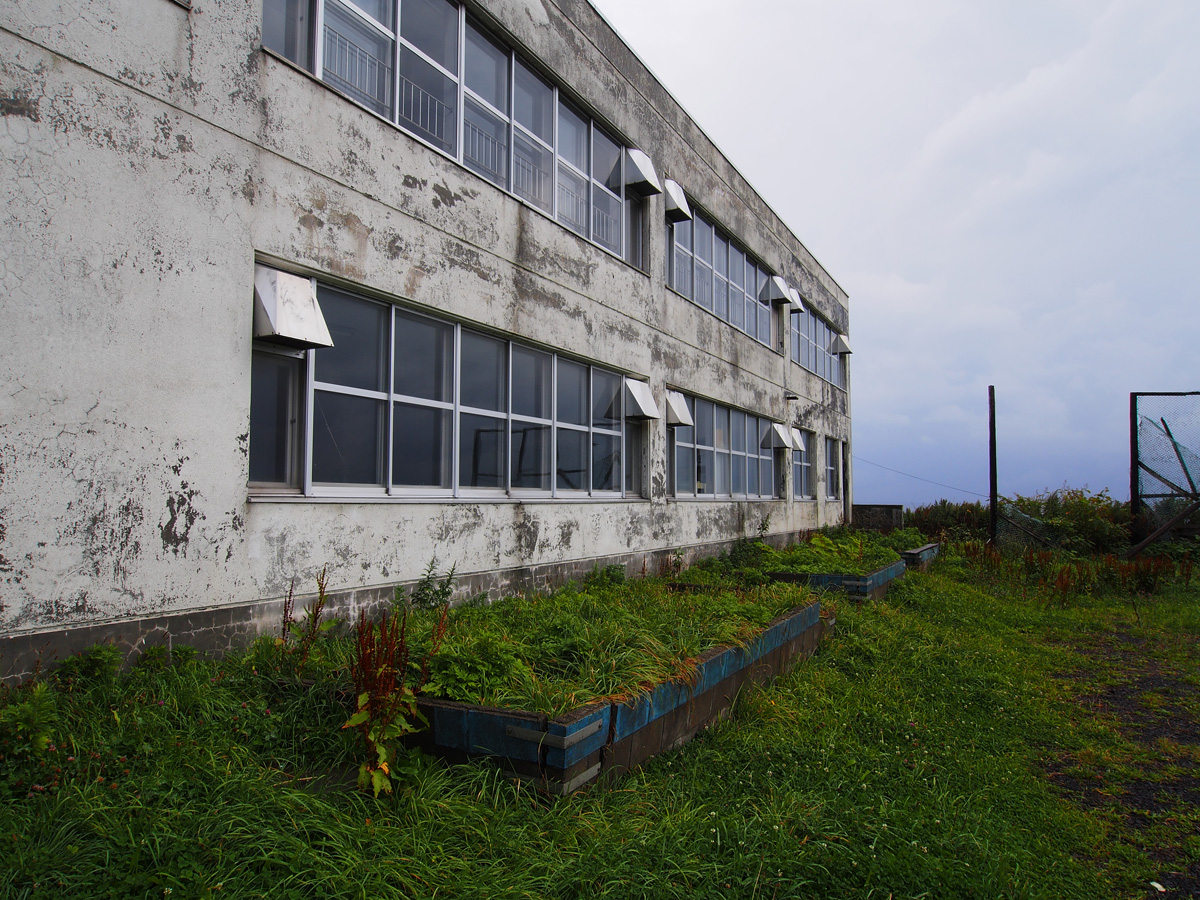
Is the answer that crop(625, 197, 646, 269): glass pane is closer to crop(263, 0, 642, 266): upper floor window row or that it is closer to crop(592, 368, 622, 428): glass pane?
crop(263, 0, 642, 266): upper floor window row

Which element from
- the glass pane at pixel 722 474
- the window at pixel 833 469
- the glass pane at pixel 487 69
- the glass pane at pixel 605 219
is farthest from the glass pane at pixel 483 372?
the window at pixel 833 469

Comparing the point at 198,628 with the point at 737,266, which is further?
the point at 737,266

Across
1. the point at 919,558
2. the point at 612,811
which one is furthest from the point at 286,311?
the point at 919,558

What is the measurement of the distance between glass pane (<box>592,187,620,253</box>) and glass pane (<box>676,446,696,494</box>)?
3.86 meters

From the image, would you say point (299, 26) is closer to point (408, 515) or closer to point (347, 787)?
point (408, 515)

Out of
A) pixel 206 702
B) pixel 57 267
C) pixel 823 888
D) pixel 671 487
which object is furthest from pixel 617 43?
pixel 823 888

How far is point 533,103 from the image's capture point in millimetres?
9289

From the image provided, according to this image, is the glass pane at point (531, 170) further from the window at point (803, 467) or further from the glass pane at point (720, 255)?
the window at point (803, 467)

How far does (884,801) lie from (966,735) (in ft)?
6.85

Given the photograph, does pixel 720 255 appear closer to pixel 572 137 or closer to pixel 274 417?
pixel 572 137

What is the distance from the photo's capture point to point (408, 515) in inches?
265

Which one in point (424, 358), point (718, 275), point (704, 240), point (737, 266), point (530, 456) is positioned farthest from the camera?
point (737, 266)

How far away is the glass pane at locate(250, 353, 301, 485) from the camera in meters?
5.70

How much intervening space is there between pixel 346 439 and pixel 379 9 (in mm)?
4104
